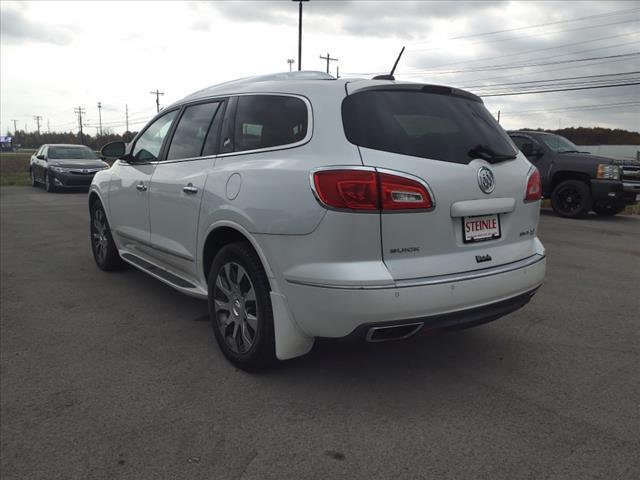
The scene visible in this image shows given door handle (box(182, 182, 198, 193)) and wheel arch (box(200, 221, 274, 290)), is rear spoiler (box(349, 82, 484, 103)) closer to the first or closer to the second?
wheel arch (box(200, 221, 274, 290))

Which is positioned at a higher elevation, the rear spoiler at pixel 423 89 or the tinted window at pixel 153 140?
the rear spoiler at pixel 423 89

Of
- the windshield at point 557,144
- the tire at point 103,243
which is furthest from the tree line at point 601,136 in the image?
the tire at point 103,243

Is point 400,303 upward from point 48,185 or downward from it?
upward

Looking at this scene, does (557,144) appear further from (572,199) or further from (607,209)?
(607,209)

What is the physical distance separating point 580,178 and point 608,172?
577 millimetres

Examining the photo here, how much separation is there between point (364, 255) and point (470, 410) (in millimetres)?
1024

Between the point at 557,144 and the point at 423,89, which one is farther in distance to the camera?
the point at 557,144

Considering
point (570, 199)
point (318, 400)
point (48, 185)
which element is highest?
point (570, 199)

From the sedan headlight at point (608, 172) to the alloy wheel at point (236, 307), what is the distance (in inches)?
387

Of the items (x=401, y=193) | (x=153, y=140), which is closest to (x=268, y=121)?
(x=401, y=193)

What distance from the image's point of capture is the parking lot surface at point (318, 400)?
92.5 inches

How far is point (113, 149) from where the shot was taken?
208 inches

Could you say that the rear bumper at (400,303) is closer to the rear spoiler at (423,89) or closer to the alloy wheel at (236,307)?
the alloy wheel at (236,307)

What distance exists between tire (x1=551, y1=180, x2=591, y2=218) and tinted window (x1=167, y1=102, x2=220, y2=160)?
945 centimetres
